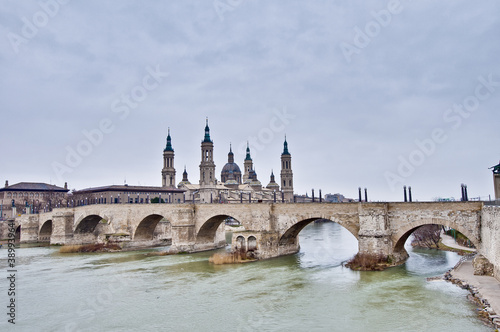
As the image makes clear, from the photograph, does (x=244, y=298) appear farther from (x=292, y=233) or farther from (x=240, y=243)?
(x=292, y=233)

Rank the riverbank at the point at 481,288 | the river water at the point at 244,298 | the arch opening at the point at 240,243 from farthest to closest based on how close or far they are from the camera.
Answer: the arch opening at the point at 240,243 → the river water at the point at 244,298 → the riverbank at the point at 481,288

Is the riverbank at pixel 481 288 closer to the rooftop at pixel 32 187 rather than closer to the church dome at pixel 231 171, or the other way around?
the rooftop at pixel 32 187

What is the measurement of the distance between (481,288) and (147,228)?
38.4 metres

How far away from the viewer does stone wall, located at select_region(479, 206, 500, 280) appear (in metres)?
21.8

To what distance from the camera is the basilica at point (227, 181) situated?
106 m

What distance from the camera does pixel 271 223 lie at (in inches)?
1457

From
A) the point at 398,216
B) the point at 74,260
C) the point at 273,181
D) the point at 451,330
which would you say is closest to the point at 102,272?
the point at 74,260

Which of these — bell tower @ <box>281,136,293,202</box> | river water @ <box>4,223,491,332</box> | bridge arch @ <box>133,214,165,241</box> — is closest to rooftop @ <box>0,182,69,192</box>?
bridge arch @ <box>133,214,165,241</box>

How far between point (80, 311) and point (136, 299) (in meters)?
3.18

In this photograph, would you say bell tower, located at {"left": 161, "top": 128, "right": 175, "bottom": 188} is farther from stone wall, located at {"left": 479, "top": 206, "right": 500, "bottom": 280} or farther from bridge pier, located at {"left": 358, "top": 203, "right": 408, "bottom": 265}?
stone wall, located at {"left": 479, "top": 206, "right": 500, "bottom": 280}

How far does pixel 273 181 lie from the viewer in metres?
136

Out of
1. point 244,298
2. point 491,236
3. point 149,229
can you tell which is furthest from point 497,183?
point 149,229

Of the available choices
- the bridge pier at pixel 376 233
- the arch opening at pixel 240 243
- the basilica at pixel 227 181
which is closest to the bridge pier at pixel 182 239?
the arch opening at pixel 240 243

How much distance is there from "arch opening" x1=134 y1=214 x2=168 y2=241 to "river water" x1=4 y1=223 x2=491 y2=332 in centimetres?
1241
